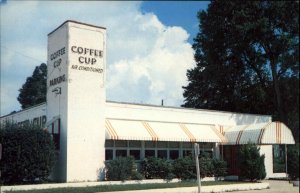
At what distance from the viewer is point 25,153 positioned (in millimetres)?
22156

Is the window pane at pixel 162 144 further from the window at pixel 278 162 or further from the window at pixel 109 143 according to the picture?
the window at pixel 278 162

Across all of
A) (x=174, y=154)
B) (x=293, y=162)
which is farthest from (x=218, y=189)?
(x=293, y=162)

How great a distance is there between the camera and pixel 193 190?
881 inches

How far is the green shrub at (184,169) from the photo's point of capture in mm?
27109

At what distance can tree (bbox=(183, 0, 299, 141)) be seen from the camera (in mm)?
39688

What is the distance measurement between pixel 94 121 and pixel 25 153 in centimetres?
459

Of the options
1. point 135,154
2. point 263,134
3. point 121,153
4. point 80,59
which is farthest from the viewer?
point 263,134

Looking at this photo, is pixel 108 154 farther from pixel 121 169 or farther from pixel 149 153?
pixel 149 153

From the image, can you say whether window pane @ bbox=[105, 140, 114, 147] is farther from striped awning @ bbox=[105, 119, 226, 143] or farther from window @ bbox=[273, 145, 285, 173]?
window @ bbox=[273, 145, 285, 173]

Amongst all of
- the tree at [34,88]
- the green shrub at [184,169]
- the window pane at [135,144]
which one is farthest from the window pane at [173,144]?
the tree at [34,88]

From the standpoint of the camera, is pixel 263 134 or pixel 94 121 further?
pixel 263 134

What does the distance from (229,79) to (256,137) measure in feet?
51.5

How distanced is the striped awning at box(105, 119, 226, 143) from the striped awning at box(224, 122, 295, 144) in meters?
1.11

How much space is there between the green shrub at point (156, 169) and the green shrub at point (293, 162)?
8.72m
